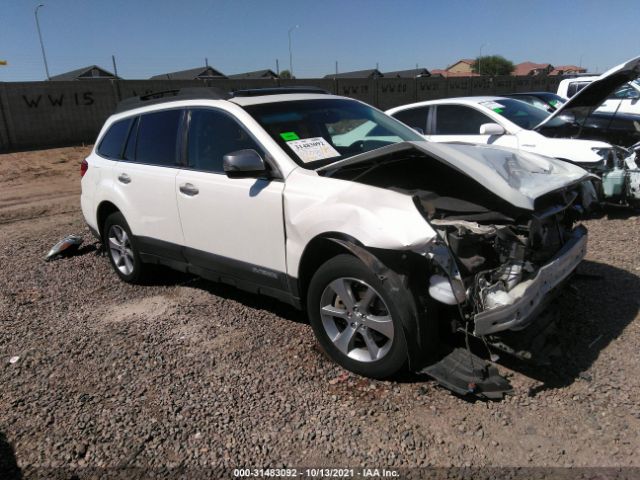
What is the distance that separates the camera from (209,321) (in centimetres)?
431

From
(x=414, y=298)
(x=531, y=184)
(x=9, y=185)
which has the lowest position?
(x=9, y=185)

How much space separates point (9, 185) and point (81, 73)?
88.7ft

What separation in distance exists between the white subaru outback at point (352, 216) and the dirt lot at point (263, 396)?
0.37m

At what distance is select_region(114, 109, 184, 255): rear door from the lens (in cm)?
439

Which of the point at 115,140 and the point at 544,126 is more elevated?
the point at 115,140

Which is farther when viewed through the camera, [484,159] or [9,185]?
[9,185]

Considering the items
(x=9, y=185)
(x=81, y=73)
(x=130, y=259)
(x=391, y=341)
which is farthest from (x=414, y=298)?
(x=81, y=73)

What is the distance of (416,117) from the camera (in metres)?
7.87

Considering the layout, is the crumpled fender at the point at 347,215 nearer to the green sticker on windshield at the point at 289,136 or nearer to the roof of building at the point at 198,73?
the green sticker on windshield at the point at 289,136

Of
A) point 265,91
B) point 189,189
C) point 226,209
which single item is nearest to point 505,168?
point 226,209

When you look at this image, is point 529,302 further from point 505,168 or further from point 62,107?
point 62,107

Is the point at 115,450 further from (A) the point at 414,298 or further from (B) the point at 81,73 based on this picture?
(B) the point at 81,73

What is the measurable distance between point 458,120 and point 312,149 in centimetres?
446

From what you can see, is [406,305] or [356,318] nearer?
[406,305]
